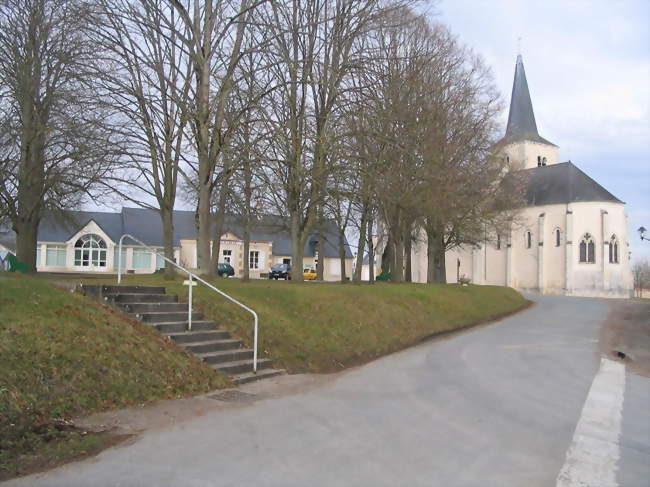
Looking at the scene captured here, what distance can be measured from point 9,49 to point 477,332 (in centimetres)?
1715

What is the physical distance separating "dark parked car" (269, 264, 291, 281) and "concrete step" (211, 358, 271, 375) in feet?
132

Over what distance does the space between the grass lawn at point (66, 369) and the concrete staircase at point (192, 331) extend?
1.20ft

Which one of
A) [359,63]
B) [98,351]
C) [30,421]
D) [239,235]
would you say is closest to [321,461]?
[30,421]

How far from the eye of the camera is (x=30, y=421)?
5.92 m

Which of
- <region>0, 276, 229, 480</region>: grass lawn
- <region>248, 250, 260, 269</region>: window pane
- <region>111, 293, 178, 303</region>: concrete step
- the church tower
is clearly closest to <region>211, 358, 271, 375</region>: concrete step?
<region>0, 276, 229, 480</region>: grass lawn

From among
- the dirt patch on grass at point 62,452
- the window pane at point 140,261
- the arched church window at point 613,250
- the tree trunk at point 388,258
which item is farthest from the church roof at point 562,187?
the dirt patch on grass at point 62,452

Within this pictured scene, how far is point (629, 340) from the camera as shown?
1625 cm

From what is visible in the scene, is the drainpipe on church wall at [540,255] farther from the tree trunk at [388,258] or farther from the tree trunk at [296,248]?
the tree trunk at [296,248]

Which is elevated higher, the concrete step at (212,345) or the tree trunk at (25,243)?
the tree trunk at (25,243)

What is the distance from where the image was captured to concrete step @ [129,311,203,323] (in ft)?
32.4

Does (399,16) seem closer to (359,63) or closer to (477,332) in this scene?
(359,63)

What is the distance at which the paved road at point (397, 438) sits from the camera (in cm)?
503

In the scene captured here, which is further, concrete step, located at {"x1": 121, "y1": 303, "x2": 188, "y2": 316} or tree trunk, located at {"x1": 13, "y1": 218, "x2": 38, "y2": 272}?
tree trunk, located at {"x1": 13, "y1": 218, "x2": 38, "y2": 272}

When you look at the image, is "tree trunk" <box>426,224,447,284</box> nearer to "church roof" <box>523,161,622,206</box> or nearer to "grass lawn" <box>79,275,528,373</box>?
"grass lawn" <box>79,275,528,373</box>
